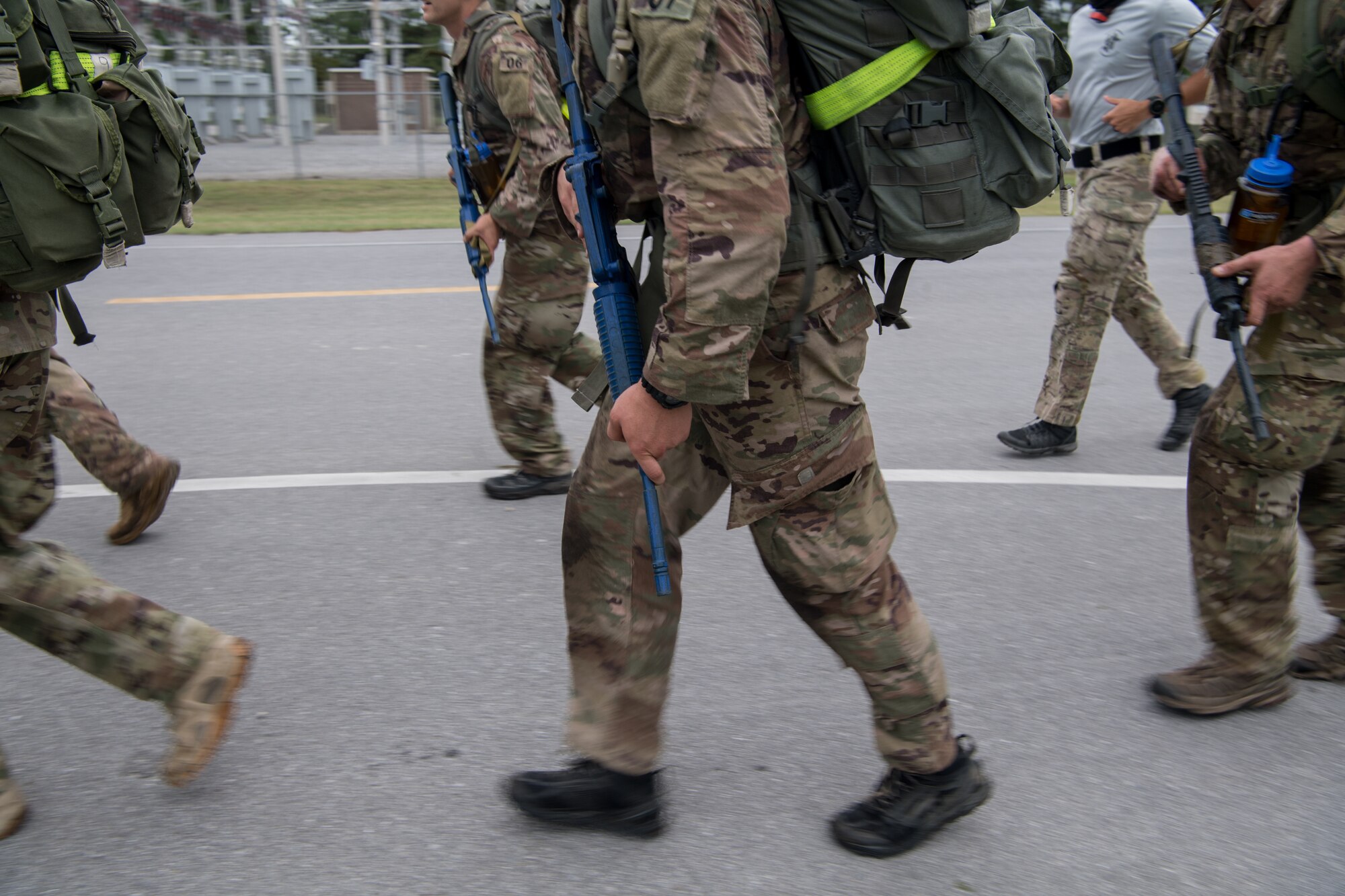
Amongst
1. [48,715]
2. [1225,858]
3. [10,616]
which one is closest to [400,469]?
[48,715]

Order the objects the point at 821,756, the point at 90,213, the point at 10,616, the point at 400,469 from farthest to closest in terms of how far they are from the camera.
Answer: the point at 400,469 < the point at 821,756 < the point at 10,616 < the point at 90,213

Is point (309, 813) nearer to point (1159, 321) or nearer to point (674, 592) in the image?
point (674, 592)

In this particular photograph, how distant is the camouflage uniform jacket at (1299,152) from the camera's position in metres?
2.52

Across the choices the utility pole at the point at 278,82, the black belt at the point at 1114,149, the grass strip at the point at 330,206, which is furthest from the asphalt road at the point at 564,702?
the utility pole at the point at 278,82

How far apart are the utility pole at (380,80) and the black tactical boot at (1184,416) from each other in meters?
14.8

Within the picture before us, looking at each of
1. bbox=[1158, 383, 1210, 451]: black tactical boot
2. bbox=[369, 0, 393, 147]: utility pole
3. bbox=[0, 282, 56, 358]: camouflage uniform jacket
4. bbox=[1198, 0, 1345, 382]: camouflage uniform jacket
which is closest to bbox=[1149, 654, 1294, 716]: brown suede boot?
bbox=[1198, 0, 1345, 382]: camouflage uniform jacket

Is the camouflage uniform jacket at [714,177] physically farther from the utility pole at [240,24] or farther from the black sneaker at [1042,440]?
the utility pole at [240,24]

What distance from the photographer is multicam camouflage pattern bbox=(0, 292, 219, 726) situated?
2.47 m

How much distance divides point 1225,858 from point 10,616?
2.45 metres

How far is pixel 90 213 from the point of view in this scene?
2.32 meters

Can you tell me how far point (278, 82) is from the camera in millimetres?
20500

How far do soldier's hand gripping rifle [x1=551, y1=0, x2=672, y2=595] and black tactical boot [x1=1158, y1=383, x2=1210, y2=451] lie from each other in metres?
3.33

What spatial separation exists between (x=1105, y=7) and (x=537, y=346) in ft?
8.47

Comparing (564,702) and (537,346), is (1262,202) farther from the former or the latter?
(537,346)
